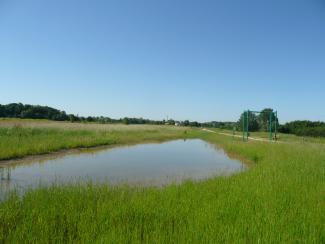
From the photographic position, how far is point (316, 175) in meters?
9.29

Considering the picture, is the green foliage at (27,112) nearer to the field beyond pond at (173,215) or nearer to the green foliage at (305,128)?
the green foliage at (305,128)

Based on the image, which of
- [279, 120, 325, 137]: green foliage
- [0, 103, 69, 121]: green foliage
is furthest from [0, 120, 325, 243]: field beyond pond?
[0, 103, 69, 121]: green foliage

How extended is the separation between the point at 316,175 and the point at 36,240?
8.35 metres

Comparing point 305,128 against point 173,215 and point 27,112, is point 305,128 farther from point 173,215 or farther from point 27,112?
point 27,112

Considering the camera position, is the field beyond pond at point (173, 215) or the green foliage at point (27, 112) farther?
the green foliage at point (27, 112)

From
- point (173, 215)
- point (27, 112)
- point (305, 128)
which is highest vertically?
point (27, 112)

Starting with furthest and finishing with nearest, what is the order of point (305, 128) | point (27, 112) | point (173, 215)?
1. point (27, 112)
2. point (305, 128)
3. point (173, 215)

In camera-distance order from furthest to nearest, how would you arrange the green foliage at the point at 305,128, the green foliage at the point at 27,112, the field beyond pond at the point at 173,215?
1. the green foliage at the point at 27,112
2. the green foliage at the point at 305,128
3. the field beyond pond at the point at 173,215

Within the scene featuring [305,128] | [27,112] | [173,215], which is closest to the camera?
[173,215]

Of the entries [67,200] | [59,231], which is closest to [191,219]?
[59,231]

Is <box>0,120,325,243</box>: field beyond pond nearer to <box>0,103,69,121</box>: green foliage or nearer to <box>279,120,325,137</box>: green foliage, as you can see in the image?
<box>279,120,325,137</box>: green foliage

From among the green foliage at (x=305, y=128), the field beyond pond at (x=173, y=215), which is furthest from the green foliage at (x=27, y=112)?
the field beyond pond at (x=173, y=215)

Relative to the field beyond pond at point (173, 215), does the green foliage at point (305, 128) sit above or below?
above

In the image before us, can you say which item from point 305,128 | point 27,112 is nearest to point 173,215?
point 305,128
